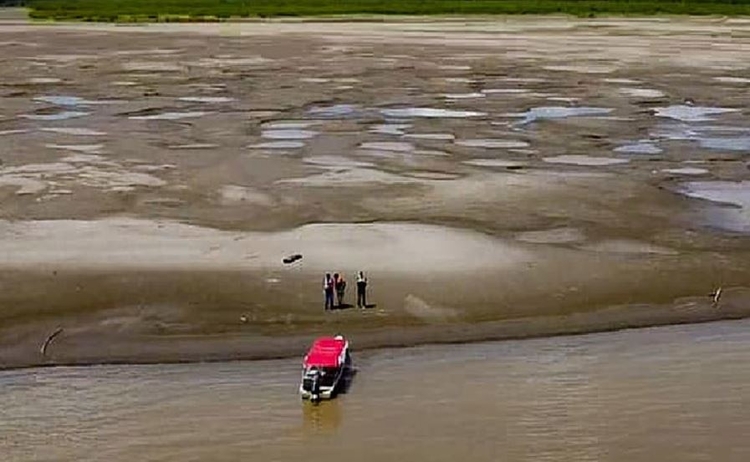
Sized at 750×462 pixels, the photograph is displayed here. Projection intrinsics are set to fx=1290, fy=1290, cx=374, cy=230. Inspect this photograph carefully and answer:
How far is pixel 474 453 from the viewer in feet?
43.1

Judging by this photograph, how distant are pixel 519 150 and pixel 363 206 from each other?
304 inches

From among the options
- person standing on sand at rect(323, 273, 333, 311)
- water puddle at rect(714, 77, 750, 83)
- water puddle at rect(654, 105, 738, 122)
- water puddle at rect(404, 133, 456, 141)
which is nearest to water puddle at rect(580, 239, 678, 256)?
person standing on sand at rect(323, 273, 333, 311)

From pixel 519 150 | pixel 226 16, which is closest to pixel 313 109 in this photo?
pixel 519 150

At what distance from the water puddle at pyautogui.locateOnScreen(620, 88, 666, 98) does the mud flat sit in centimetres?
19

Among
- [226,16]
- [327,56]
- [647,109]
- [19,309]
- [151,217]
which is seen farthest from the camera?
[226,16]

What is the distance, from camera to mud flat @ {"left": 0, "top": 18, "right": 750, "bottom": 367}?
17750 mm

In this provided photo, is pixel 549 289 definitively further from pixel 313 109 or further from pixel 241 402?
pixel 313 109

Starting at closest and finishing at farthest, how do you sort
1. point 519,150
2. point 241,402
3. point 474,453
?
point 474,453
point 241,402
point 519,150

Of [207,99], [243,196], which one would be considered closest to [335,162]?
[243,196]

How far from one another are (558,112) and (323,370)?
79.7ft

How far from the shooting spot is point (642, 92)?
143ft

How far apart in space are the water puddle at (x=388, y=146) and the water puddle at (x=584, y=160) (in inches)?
138

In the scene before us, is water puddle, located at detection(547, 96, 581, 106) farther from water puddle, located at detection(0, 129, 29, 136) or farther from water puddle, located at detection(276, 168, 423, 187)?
water puddle, located at detection(0, 129, 29, 136)

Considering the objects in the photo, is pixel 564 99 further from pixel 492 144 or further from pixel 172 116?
pixel 172 116
